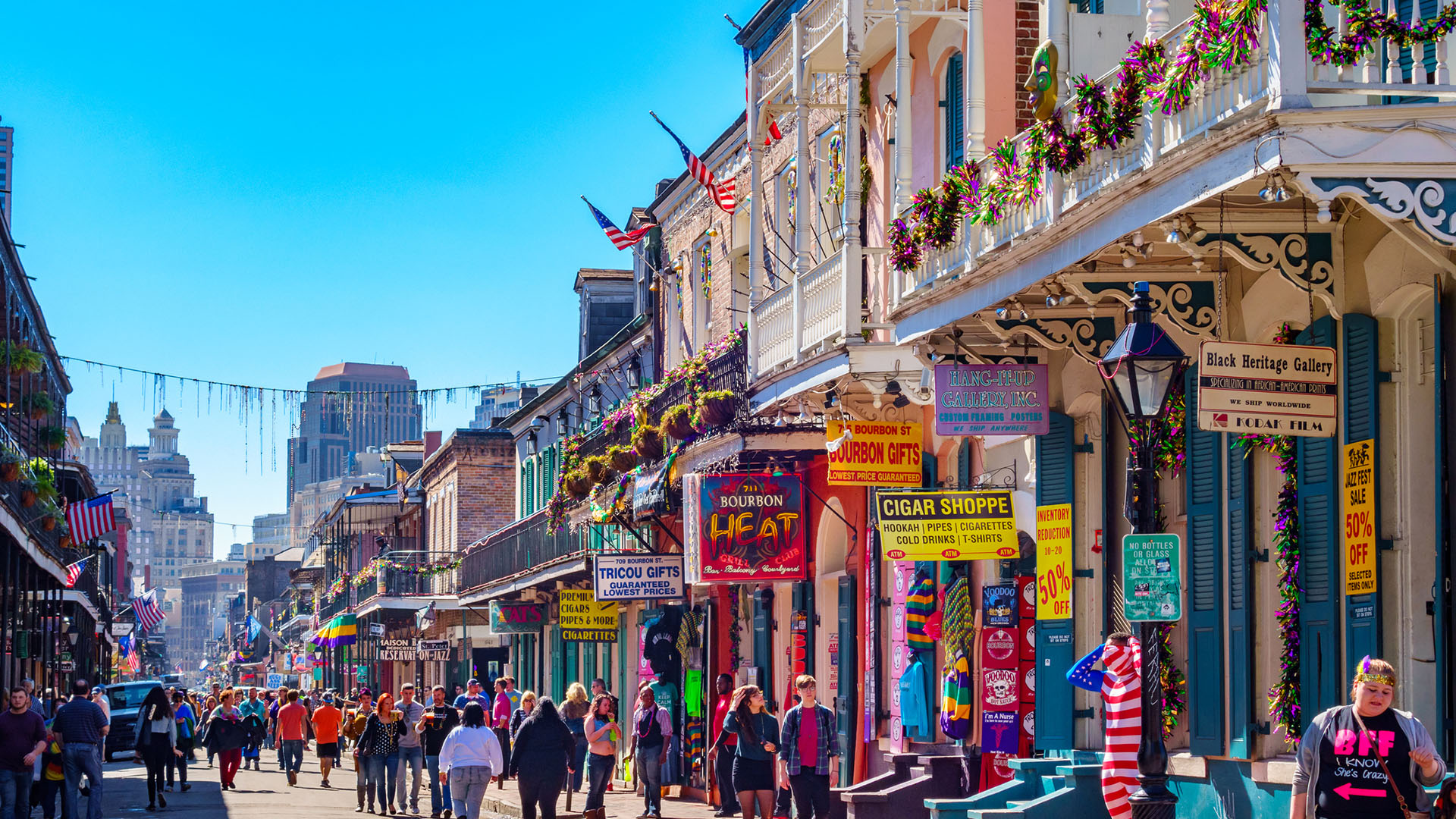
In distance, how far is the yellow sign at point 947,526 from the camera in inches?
589

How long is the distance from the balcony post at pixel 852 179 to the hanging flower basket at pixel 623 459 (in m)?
9.59

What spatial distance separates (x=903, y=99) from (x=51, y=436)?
2705 cm

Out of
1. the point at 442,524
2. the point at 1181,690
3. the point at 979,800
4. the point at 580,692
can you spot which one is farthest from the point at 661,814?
the point at 442,524

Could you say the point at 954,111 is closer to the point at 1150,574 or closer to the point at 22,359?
the point at 1150,574

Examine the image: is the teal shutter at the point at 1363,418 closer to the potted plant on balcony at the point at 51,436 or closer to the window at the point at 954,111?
the window at the point at 954,111

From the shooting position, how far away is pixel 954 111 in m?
16.8

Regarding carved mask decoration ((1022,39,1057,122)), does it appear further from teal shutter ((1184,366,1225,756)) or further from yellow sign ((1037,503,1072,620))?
yellow sign ((1037,503,1072,620))

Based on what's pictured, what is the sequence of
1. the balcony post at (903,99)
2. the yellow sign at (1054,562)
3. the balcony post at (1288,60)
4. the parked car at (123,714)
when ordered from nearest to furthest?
1. the balcony post at (1288,60)
2. the yellow sign at (1054,562)
3. the balcony post at (903,99)
4. the parked car at (123,714)

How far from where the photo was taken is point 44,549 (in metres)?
33.5

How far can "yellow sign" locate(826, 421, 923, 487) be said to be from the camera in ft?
57.3

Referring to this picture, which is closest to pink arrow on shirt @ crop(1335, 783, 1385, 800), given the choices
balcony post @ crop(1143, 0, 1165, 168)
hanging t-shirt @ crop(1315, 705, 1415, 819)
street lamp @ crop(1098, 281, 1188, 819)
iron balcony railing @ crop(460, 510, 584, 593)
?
hanging t-shirt @ crop(1315, 705, 1415, 819)

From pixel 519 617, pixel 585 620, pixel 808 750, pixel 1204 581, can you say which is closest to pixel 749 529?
pixel 808 750

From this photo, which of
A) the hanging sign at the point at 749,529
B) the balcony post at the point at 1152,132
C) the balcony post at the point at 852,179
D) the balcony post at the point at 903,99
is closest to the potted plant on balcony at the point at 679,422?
the hanging sign at the point at 749,529

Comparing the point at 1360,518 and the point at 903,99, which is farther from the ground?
the point at 903,99
